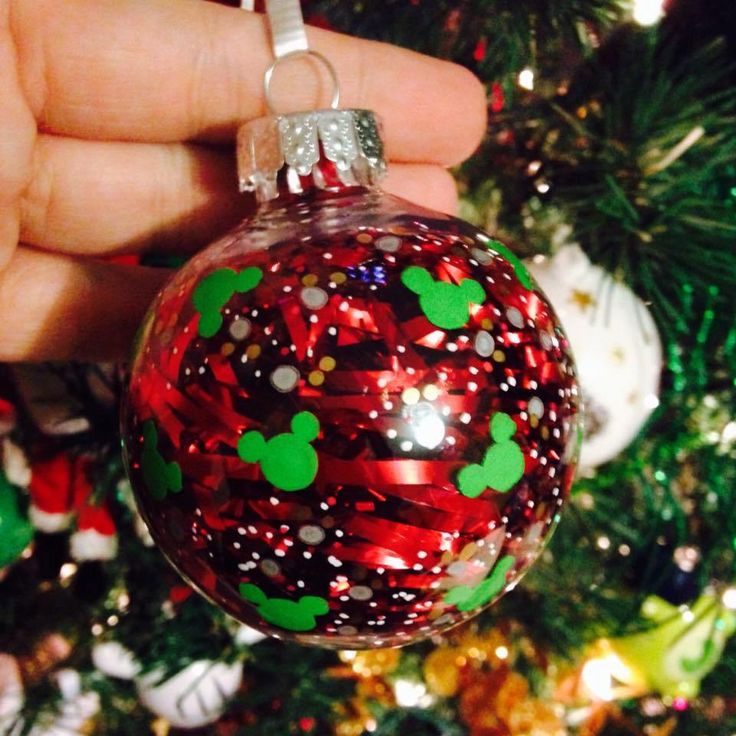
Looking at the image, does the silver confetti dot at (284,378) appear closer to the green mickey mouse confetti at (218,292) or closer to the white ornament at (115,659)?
the green mickey mouse confetti at (218,292)

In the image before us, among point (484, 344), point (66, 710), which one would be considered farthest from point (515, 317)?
point (66, 710)

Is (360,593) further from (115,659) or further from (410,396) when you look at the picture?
(115,659)

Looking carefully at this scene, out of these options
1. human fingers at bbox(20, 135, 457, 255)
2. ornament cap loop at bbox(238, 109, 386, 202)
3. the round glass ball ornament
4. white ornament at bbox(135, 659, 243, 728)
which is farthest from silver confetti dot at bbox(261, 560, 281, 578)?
white ornament at bbox(135, 659, 243, 728)

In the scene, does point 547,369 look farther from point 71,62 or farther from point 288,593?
point 71,62

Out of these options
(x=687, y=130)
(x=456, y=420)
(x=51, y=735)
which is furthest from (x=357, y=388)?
(x=51, y=735)

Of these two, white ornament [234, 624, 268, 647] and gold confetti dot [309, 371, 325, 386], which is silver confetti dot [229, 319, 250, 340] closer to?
gold confetti dot [309, 371, 325, 386]

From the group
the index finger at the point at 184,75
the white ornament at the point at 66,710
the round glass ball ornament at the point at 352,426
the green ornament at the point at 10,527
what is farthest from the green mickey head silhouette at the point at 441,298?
the white ornament at the point at 66,710
